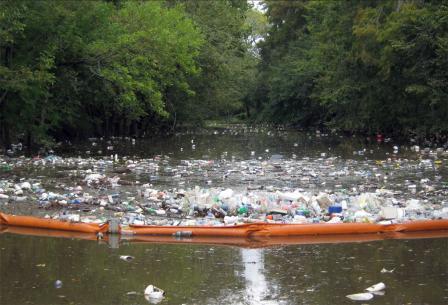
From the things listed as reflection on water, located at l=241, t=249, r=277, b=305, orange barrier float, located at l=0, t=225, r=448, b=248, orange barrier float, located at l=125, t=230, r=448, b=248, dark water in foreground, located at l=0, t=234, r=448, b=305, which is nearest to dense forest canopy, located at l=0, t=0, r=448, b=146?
orange barrier float, located at l=0, t=225, r=448, b=248

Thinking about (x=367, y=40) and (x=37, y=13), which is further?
(x=367, y=40)

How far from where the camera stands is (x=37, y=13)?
24.2 metres

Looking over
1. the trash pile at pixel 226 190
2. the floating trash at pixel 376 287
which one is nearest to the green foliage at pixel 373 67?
the trash pile at pixel 226 190

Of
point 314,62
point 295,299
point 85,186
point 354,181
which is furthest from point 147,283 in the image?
point 314,62

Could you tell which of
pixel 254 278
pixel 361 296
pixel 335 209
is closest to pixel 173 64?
pixel 335 209

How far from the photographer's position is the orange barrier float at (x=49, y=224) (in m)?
10.7

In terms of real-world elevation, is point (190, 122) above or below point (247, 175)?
above

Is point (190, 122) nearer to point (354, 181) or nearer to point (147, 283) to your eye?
point (354, 181)

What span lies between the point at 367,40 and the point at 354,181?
16517mm

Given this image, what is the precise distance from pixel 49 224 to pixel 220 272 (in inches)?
144

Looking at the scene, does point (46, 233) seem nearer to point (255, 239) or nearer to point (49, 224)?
point (49, 224)

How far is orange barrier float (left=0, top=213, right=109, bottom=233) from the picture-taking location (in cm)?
1066

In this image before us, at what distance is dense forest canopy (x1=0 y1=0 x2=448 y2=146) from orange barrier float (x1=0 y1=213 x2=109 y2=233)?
1237 cm

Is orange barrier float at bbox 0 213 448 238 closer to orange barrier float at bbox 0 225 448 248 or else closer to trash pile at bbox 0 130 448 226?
orange barrier float at bbox 0 225 448 248
